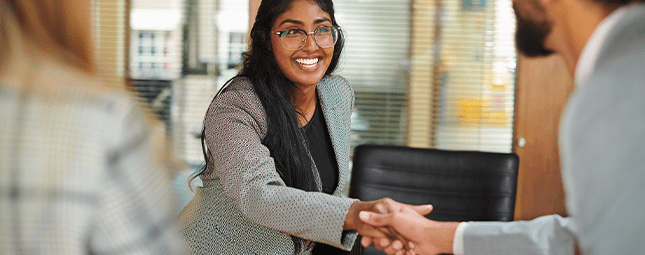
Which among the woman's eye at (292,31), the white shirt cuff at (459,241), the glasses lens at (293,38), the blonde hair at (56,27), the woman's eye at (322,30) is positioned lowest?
the white shirt cuff at (459,241)

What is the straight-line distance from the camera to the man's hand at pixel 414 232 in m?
1.43

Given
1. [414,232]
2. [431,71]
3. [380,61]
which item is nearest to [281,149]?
[414,232]

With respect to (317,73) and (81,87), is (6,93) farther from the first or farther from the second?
(317,73)

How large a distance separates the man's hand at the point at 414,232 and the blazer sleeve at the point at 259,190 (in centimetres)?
13

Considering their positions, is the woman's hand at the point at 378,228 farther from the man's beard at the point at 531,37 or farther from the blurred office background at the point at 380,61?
the blurred office background at the point at 380,61

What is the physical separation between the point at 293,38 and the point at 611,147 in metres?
1.29

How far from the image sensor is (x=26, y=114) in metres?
0.51

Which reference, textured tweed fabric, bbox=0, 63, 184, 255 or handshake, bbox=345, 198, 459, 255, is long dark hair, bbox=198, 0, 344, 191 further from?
textured tweed fabric, bbox=0, 63, 184, 255

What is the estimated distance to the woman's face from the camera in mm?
1760

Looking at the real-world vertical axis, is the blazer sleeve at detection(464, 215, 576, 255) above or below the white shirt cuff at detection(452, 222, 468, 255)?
above

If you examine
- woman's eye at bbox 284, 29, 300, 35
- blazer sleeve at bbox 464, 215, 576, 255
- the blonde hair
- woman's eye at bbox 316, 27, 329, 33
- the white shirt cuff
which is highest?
the blonde hair

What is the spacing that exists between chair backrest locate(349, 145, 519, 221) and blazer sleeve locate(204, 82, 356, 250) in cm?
62

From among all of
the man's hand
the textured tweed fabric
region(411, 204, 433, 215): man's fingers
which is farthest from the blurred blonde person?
region(411, 204, 433, 215): man's fingers

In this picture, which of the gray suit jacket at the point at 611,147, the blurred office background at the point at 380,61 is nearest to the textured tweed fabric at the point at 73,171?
the gray suit jacket at the point at 611,147
